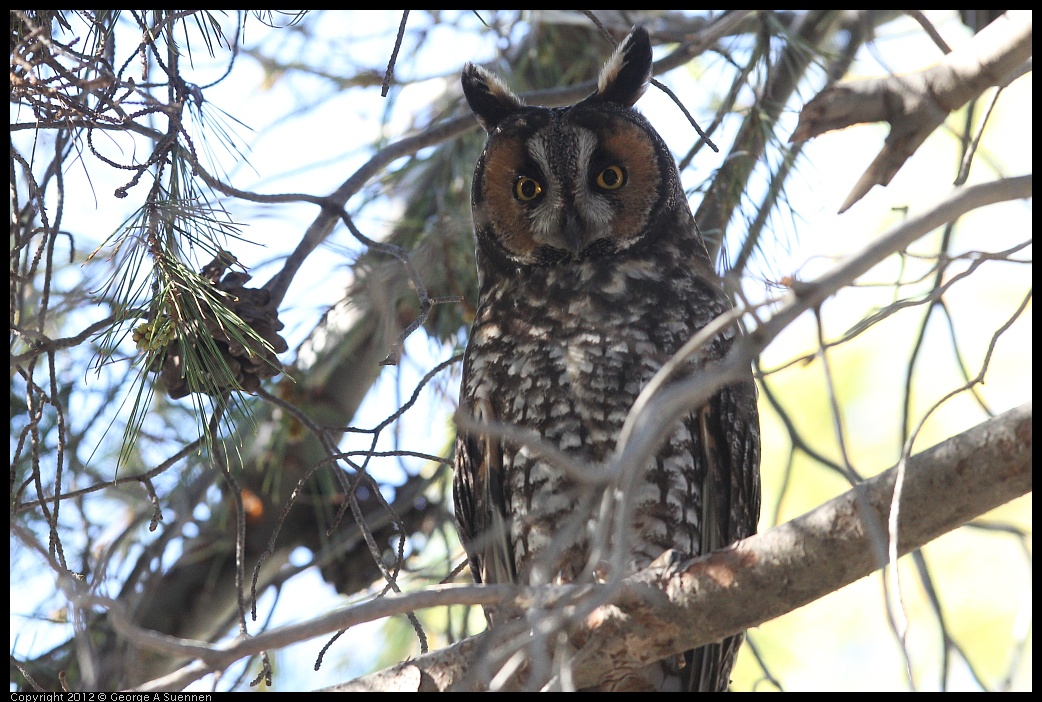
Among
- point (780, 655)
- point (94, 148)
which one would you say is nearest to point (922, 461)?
point (94, 148)

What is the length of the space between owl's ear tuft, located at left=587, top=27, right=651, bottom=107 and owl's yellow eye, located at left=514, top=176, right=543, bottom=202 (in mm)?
291

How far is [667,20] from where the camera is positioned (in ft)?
11.6

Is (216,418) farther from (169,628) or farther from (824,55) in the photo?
(824,55)

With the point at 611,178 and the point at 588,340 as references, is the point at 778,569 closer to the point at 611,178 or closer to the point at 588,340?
the point at 588,340

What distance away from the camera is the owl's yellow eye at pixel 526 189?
7.06ft

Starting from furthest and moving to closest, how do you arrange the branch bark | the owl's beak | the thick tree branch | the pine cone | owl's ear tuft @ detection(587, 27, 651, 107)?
owl's ear tuft @ detection(587, 27, 651, 107) → the owl's beak → the pine cone → the thick tree branch → the branch bark

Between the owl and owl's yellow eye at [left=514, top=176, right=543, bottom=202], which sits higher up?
owl's yellow eye at [left=514, top=176, right=543, bottom=202]

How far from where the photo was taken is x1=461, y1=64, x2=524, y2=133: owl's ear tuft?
2268 millimetres

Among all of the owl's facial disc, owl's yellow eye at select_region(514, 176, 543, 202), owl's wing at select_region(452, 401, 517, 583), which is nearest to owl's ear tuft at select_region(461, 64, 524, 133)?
the owl's facial disc

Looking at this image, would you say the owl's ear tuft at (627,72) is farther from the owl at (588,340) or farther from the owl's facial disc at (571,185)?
the owl's facial disc at (571,185)

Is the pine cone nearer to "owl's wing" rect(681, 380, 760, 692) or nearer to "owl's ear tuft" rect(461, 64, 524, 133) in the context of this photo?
"owl's ear tuft" rect(461, 64, 524, 133)

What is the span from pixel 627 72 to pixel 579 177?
0.35m

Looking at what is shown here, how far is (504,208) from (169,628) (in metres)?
1.82

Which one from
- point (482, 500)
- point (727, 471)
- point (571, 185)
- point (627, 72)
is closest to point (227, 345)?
point (482, 500)
